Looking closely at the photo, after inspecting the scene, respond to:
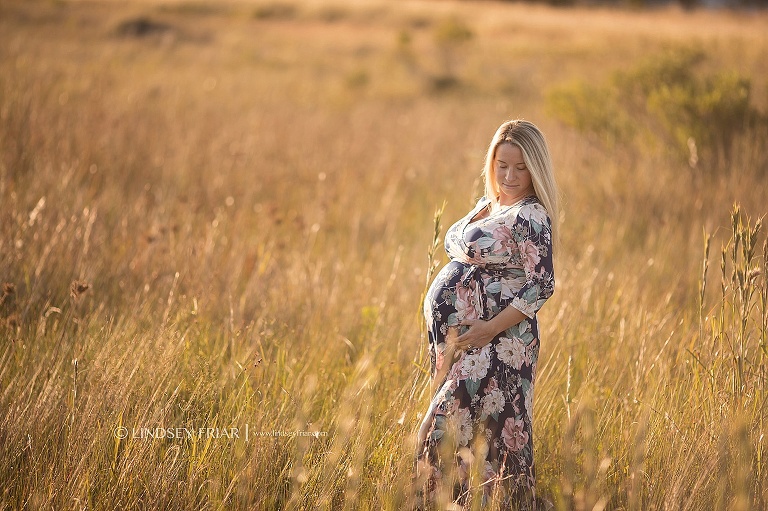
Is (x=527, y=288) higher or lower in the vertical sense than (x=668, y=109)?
lower

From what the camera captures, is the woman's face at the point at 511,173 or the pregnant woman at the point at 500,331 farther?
the woman's face at the point at 511,173

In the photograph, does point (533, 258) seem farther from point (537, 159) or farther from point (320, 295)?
point (320, 295)

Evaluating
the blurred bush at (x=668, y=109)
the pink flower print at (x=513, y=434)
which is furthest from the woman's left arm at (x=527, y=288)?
the blurred bush at (x=668, y=109)

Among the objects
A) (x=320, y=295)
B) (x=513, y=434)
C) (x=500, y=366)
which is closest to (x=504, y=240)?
(x=500, y=366)

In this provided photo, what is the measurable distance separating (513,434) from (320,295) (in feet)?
5.47

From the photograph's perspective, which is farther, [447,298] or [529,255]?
[447,298]

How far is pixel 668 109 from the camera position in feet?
22.0

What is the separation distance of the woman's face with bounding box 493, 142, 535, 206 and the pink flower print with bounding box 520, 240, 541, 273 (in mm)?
212

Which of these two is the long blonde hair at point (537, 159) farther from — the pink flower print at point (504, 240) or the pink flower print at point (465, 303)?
the pink flower print at point (465, 303)

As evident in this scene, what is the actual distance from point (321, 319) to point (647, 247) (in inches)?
103

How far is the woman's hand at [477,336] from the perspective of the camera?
2.04m

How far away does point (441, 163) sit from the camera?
725 centimetres

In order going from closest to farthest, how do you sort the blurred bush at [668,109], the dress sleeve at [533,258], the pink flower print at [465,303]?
1. the dress sleeve at [533,258]
2. the pink flower print at [465,303]
3. the blurred bush at [668,109]

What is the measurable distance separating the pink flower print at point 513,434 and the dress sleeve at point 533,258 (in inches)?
13.7
